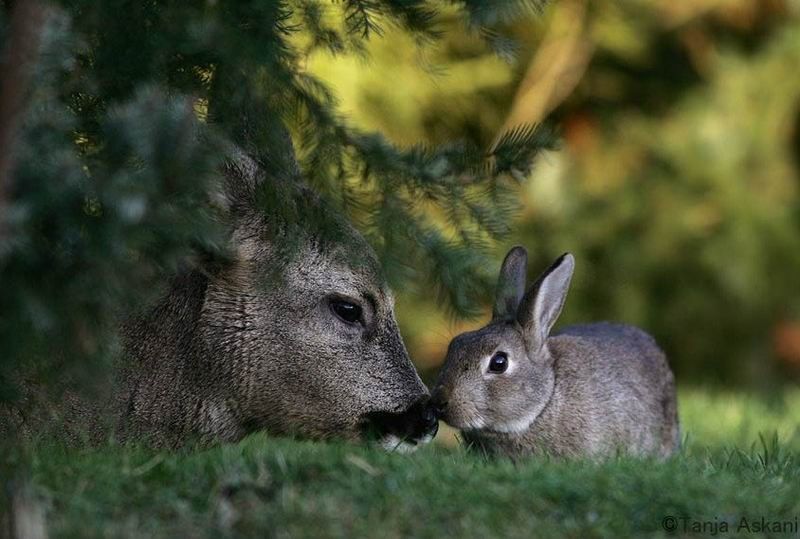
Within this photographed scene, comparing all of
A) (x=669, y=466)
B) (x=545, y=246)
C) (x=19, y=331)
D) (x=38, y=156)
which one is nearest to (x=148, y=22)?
(x=38, y=156)

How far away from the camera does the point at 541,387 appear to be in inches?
262

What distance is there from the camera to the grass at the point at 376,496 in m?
4.40

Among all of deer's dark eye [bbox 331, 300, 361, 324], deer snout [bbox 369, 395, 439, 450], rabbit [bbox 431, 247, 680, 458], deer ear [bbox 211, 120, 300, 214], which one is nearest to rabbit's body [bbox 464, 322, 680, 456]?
rabbit [bbox 431, 247, 680, 458]

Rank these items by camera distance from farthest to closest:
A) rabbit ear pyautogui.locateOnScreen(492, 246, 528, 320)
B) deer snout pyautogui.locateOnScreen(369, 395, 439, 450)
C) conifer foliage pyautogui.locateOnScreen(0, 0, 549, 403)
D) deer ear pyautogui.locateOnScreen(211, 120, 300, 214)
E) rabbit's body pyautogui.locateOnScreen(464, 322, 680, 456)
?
rabbit ear pyautogui.locateOnScreen(492, 246, 528, 320) < rabbit's body pyautogui.locateOnScreen(464, 322, 680, 456) < deer snout pyautogui.locateOnScreen(369, 395, 439, 450) < deer ear pyautogui.locateOnScreen(211, 120, 300, 214) < conifer foliage pyautogui.locateOnScreen(0, 0, 549, 403)

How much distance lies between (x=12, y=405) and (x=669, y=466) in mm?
Answer: 2604

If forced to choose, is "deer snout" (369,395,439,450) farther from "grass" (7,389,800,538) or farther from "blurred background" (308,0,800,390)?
"blurred background" (308,0,800,390)

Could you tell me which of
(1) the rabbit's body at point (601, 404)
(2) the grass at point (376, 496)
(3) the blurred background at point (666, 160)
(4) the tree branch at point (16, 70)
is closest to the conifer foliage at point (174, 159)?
(4) the tree branch at point (16, 70)

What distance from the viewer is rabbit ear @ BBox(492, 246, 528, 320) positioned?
22.9 feet

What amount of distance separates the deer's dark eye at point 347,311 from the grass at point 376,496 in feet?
2.95

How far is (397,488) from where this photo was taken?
15.5ft

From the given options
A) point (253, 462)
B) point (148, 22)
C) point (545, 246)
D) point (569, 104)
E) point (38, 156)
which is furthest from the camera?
point (569, 104)

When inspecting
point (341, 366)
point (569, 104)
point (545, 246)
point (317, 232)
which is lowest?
point (341, 366)

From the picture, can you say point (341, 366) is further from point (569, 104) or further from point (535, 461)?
point (569, 104)

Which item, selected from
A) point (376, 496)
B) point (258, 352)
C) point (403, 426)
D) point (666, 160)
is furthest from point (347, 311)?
point (666, 160)
